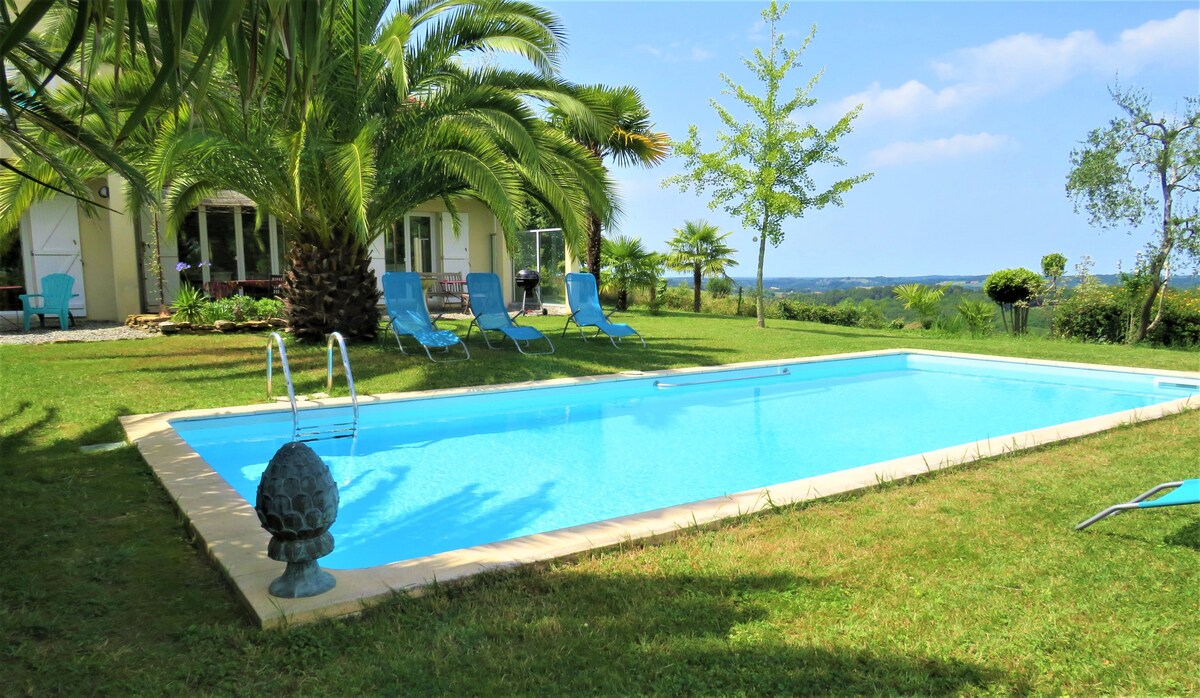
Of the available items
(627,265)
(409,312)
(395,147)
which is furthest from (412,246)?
(395,147)

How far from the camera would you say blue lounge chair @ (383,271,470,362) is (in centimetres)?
1023

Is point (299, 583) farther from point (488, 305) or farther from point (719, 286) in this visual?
point (719, 286)

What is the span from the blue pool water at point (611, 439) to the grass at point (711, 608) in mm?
1281

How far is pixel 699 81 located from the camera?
59.6ft

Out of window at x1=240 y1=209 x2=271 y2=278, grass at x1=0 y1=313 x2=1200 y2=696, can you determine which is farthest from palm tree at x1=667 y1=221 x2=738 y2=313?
grass at x1=0 y1=313 x2=1200 y2=696

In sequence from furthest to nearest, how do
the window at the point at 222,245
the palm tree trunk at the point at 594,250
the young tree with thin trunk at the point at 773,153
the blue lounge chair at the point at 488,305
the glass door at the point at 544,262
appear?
the glass door at the point at 544,262 < the palm tree trunk at the point at 594,250 < the window at the point at 222,245 < the young tree with thin trunk at the point at 773,153 < the blue lounge chair at the point at 488,305

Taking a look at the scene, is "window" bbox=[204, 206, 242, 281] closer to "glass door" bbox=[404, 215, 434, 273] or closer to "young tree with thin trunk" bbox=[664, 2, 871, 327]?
"glass door" bbox=[404, 215, 434, 273]

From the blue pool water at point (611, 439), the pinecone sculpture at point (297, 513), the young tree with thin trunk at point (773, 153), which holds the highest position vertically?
the young tree with thin trunk at point (773, 153)

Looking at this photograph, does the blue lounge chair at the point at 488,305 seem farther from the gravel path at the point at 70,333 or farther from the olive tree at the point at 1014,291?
the olive tree at the point at 1014,291

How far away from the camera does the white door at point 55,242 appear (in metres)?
14.5

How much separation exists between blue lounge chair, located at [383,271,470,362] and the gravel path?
4.81m

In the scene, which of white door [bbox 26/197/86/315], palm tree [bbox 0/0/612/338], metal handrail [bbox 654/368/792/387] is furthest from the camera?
white door [bbox 26/197/86/315]

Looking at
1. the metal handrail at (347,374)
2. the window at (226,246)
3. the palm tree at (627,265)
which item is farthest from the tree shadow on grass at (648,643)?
the palm tree at (627,265)

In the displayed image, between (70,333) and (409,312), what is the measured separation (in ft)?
22.3
